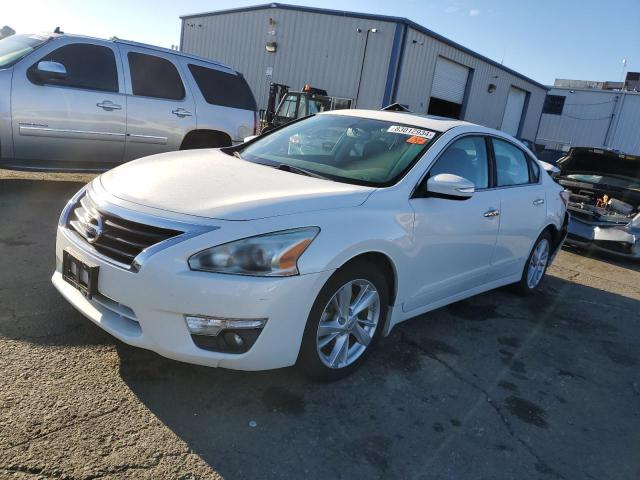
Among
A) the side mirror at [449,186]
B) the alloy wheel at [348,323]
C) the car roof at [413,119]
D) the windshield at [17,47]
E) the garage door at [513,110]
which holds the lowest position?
the alloy wheel at [348,323]

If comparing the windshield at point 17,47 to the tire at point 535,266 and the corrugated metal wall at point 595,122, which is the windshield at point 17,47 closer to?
the tire at point 535,266

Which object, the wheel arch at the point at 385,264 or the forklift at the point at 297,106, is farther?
the forklift at the point at 297,106

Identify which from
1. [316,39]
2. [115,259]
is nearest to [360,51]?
[316,39]

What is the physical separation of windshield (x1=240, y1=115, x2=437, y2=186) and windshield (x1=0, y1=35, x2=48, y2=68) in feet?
10.9

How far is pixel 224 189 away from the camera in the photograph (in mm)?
2992

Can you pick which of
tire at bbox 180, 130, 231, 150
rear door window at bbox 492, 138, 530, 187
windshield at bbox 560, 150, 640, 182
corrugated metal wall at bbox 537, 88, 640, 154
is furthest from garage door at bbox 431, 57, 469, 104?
rear door window at bbox 492, 138, 530, 187

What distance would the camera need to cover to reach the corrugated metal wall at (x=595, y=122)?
106ft

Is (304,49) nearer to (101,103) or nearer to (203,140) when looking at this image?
(203,140)

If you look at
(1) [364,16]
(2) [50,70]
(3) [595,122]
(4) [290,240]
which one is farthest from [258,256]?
(3) [595,122]

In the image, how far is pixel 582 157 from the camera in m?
8.85

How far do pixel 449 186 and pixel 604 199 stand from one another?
6112mm

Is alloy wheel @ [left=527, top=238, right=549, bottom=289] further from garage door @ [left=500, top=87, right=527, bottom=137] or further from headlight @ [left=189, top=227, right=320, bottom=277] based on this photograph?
garage door @ [left=500, top=87, right=527, bottom=137]

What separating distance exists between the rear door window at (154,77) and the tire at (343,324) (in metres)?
4.72

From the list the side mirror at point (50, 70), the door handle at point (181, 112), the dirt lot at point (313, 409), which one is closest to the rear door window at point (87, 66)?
the side mirror at point (50, 70)
